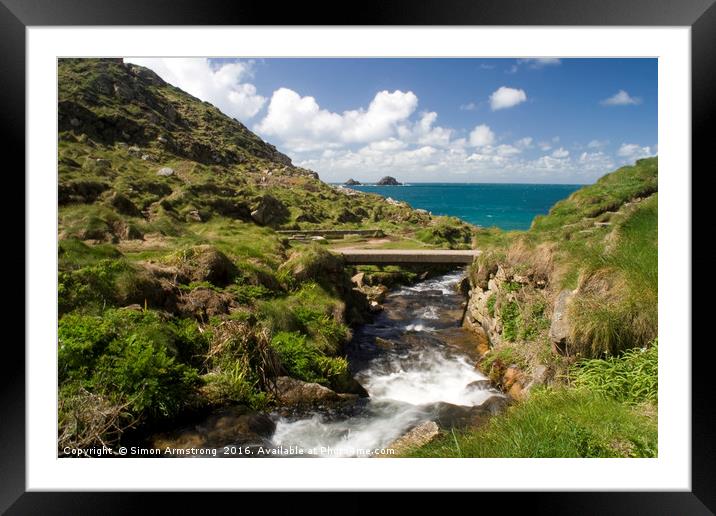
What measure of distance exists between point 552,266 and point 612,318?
2.33 m

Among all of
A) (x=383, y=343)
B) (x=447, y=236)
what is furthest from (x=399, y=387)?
(x=447, y=236)

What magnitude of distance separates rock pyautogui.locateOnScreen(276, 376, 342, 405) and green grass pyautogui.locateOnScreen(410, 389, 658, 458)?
2.24m

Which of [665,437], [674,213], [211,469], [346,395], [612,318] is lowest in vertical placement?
[346,395]

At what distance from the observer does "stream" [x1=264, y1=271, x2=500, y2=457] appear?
4.45 m

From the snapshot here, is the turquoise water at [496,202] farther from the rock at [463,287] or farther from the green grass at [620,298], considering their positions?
the green grass at [620,298]

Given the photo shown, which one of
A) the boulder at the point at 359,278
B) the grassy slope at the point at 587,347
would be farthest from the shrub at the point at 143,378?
the boulder at the point at 359,278

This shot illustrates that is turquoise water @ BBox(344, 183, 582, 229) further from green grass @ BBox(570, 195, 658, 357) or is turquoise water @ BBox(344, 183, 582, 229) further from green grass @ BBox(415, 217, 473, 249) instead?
green grass @ BBox(570, 195, 658, 357)

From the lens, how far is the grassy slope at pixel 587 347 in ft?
9.55

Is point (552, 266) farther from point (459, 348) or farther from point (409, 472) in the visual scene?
point (409, 472)

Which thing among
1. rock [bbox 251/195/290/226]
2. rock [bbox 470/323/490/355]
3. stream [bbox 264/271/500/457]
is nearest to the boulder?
stream [bbox 264/271/500/457]

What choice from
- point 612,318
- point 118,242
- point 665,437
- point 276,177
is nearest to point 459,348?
point 612,318

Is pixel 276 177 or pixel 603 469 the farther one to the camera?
pixel 276 177

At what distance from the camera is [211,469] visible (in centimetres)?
282

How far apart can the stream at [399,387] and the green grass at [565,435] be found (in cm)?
85
